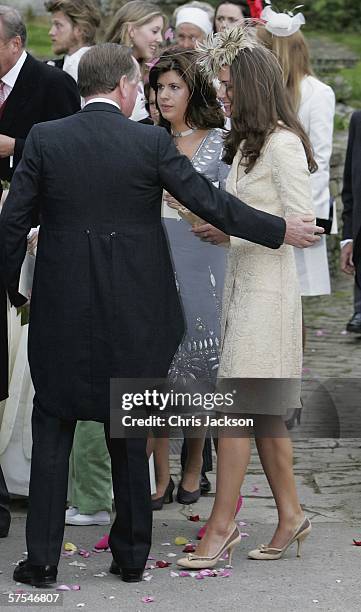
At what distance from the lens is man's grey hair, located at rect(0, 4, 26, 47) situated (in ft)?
18.6

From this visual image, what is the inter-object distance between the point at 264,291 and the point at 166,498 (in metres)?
1.41

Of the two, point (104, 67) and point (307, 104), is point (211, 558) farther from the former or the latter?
point (307, 104)

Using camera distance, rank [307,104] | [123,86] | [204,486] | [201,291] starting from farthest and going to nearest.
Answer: [307,104] → [204,486] → [201,291] → [123,86]

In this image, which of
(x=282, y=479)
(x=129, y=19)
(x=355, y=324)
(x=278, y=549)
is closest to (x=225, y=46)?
(x=282, y=479)

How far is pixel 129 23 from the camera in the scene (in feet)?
23.7

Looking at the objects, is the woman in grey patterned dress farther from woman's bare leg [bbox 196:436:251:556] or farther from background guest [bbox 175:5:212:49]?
background guest [bbox 175:5:212:49]

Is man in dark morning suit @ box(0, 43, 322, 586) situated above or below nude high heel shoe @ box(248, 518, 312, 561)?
above

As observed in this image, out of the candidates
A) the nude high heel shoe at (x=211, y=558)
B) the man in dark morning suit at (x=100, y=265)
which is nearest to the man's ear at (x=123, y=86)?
the man in dark morning suit at (x=100, y=265)

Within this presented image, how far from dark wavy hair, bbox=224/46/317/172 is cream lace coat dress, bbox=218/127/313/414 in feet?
0.13

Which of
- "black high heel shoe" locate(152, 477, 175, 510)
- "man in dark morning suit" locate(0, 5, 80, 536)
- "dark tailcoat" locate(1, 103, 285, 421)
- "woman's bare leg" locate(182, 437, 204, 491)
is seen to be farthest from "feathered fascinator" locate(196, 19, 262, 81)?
"black high heel shoe" locate(152, 477, 175, 510)

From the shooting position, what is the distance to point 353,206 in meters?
6.52

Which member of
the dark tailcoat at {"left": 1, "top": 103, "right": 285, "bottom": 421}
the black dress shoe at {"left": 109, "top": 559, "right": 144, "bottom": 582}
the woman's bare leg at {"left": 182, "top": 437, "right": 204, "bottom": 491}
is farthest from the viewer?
the woman's bare leg at {"left": 182, "top": 437, "right": 204, "bottom": 491}

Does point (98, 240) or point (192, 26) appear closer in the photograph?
point (98, 240)

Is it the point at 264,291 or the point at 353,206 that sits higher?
the point at 264,291
